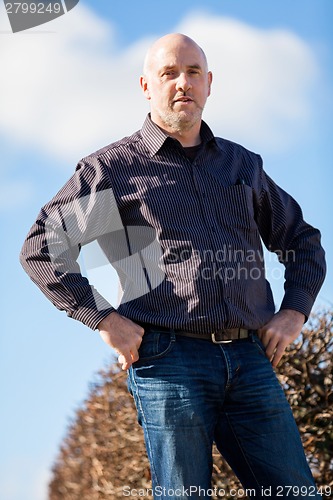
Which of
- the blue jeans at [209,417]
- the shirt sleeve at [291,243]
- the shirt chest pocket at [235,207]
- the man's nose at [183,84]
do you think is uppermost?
the man's nose at [183,84]

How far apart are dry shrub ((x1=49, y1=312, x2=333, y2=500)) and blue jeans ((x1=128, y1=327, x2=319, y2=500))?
2584 millimetres

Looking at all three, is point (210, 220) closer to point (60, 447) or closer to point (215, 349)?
point (215, 349)

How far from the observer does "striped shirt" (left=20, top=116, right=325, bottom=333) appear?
9.47ft

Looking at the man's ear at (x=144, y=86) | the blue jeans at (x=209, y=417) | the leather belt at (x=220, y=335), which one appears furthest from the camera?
the man's ear at (x=144, y=86)

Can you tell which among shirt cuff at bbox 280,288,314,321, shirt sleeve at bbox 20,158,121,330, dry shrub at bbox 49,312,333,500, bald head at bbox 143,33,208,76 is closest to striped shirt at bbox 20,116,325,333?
shirt sleeve at bbox 20,158,121,330

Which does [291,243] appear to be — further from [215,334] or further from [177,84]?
[177,84]

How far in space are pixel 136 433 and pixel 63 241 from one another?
12.0 ft

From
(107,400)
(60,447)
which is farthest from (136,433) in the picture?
(60,447)

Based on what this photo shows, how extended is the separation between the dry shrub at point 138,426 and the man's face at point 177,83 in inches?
113

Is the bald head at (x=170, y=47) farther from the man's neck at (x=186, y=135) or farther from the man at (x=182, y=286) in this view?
the man's neck at (x=186, y=135)

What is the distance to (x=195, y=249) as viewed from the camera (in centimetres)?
293

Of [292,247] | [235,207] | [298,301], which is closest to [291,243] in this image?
[292,247]

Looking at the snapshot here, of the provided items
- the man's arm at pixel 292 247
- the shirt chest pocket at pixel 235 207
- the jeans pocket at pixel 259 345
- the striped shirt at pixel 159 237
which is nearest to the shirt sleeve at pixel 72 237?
the striped shirt at pixel 159 237

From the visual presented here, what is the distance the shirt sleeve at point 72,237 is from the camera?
9.48 feet
